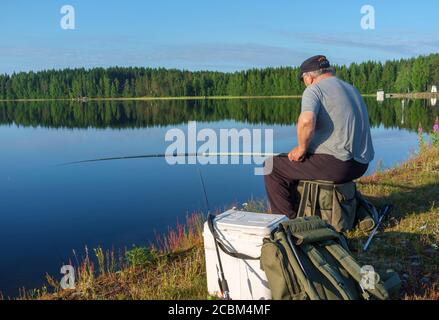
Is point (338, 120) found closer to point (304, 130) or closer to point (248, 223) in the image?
point (304, 130)

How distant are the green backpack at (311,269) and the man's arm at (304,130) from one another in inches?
57.4

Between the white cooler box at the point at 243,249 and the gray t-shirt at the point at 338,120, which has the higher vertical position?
the gray t-shirt at the point at 338,120

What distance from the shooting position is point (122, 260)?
20.7 feet

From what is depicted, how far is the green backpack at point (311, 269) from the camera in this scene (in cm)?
284

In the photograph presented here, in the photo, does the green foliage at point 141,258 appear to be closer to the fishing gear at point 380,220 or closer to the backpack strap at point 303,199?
the backpack strap at point 303,199

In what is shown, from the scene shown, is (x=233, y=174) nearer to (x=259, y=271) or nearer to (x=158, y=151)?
(x=158, y=151)

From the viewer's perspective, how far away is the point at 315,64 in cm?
461

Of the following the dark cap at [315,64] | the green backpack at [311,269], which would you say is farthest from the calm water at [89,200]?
the green backpack at [311,269]

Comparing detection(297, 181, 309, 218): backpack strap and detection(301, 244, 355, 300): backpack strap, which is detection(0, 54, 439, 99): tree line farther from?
detection(301, 244, 355, 300): backpack strap

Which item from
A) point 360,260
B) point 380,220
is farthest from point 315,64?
point 360,260

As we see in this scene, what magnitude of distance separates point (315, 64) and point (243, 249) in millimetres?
2342

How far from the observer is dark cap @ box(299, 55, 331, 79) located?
4602 mm

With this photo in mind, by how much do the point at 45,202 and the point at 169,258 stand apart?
282 inches

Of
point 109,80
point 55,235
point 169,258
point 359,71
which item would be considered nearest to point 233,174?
point 55,235
